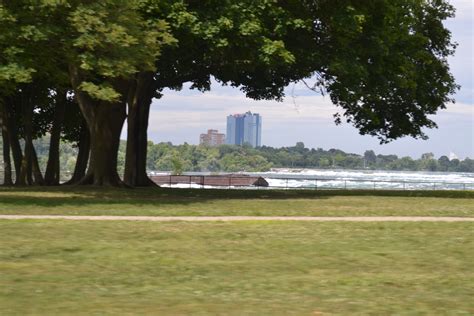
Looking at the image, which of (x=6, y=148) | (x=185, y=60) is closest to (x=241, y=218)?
(x=185, y=60)

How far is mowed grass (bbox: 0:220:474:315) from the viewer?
25.9 feet

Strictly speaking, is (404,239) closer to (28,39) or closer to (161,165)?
(28,39)

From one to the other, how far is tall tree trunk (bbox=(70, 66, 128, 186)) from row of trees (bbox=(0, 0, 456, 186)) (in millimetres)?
55

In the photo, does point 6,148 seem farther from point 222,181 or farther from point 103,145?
point 222,181

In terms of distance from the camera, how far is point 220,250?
497 inches

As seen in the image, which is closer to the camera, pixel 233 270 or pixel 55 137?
pixel 233 270

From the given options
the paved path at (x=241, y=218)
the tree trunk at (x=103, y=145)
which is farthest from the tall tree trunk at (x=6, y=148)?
the paved path at (x=241, y=218)

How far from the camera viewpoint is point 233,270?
10.5 m

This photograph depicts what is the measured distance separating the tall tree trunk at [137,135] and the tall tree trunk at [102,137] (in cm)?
484

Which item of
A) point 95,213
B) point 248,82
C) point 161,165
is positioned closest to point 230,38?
point 95,213

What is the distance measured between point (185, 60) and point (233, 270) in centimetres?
2586

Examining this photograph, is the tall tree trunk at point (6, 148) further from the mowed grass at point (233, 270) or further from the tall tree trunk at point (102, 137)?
the mowed grass at point (233, 270)

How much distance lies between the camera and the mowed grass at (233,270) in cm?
789

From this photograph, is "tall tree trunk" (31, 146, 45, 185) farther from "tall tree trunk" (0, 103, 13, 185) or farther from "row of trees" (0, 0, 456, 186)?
"tall tree trunk" (0, 103, 13, 185)
